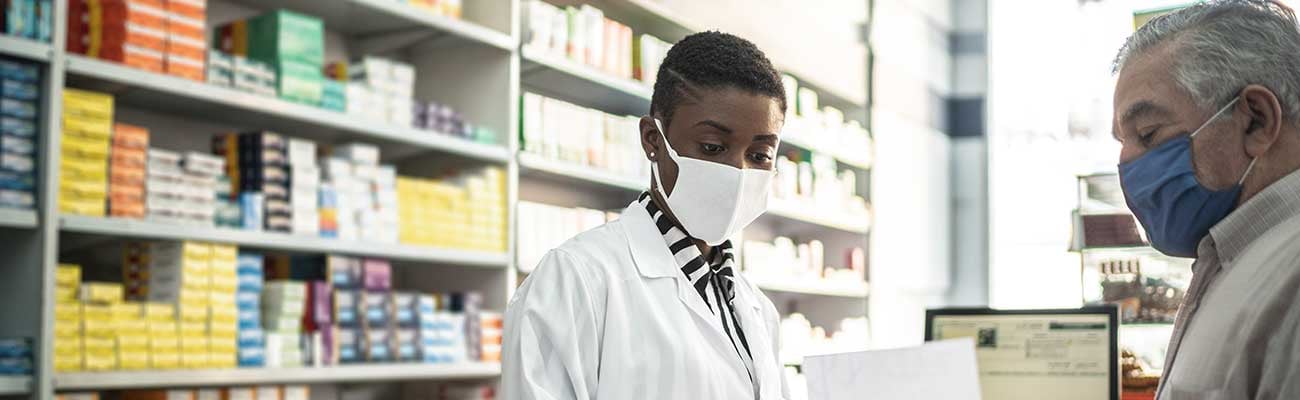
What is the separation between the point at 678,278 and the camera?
185cm

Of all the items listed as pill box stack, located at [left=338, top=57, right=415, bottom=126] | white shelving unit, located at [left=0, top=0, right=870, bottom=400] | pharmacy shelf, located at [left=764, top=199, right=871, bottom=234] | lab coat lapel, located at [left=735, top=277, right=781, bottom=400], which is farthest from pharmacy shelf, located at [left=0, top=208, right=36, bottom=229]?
pharmacy shelf, located at [left=764, top=199, right=871, bottom=234]

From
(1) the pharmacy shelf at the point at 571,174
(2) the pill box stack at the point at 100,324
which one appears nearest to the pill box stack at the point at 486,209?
(1) the pharmacy shelf at the point at 571,174

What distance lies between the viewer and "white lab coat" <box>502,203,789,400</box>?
5.46 ft

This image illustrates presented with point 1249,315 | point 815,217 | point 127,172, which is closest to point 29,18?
point 127,172

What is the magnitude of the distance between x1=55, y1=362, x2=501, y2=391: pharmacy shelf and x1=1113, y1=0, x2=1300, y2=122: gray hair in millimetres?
2818

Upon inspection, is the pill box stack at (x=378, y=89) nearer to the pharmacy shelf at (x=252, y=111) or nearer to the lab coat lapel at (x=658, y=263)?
the pharmacy shelf at (x=252, y=111)

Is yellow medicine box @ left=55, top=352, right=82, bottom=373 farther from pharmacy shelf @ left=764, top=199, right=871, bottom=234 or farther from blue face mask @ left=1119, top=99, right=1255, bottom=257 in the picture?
pharmacy shelf @ left=764, top=199, right=871, bottom=234

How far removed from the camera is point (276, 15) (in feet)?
12.7

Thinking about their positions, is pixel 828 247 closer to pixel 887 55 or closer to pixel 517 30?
pixel 887 55

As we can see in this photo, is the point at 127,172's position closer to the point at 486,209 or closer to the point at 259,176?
the point at 259,176

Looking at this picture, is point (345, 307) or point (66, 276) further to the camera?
point (345, 307)

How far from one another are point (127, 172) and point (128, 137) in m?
0.09

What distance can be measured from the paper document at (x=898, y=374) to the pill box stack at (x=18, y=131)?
2.18 meters

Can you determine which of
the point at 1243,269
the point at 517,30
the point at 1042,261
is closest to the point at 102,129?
the point at 517,30
